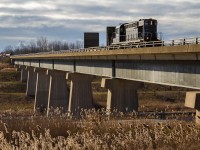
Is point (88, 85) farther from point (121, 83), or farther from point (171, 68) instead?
point (171, 68)

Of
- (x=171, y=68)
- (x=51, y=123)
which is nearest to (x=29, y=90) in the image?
(x=51, y=123)

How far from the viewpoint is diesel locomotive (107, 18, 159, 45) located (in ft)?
119

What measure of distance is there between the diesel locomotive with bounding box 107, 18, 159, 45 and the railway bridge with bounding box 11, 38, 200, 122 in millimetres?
1539

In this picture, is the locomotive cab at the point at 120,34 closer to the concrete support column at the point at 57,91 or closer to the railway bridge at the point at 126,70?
the railway bridge at the point at 126,70

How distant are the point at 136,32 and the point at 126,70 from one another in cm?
764

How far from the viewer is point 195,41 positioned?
2045cm

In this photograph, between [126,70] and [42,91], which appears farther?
[42,91]

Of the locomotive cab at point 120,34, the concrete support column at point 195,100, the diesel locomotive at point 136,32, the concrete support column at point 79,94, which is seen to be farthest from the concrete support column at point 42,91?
the concrete support column at point 195,100

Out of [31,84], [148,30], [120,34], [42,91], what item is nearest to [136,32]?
[148,30]

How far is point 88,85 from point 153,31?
16434mm

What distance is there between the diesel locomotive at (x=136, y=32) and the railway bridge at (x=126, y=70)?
1.54m

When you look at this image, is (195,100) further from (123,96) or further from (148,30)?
(148,30)

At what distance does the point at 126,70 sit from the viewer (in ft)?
102

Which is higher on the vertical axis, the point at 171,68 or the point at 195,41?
the point at 195,41
